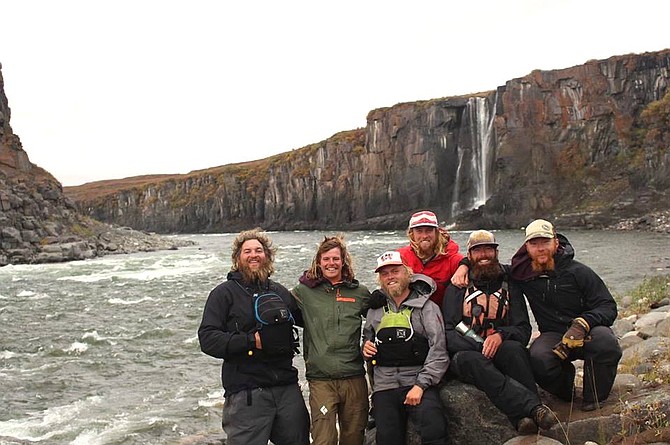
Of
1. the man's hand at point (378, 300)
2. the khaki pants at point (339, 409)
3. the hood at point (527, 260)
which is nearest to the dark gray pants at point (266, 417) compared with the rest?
the khaki pants at point (339, 409)

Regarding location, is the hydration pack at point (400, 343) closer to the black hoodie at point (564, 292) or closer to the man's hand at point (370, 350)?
the man's hand at point (370, 350)

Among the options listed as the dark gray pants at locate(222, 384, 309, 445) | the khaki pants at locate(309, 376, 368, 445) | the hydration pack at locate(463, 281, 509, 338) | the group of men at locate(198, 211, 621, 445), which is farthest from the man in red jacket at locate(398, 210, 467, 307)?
the dark gray pants at locate(222, 384, 309, 445)

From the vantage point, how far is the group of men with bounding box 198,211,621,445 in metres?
5.79

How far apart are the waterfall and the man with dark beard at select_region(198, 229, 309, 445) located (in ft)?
269

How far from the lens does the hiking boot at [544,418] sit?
216 inches

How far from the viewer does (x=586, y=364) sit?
597 centimetres

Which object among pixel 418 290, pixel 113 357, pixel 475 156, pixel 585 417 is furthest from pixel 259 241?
pixel 475 156

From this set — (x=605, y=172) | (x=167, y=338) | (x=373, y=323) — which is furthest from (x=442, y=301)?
(x=605, y=172)

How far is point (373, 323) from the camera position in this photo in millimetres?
6105

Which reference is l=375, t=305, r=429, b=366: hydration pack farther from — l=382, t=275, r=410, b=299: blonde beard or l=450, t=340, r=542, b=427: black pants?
l=450, t=340, r=542, b=427: black pants

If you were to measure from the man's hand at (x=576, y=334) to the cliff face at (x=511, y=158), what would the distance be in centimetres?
6864

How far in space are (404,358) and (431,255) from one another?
4.61ft

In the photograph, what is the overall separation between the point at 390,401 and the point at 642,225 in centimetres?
6324

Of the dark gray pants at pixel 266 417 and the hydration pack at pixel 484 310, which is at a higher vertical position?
the hydration pack at pixel 484 310
